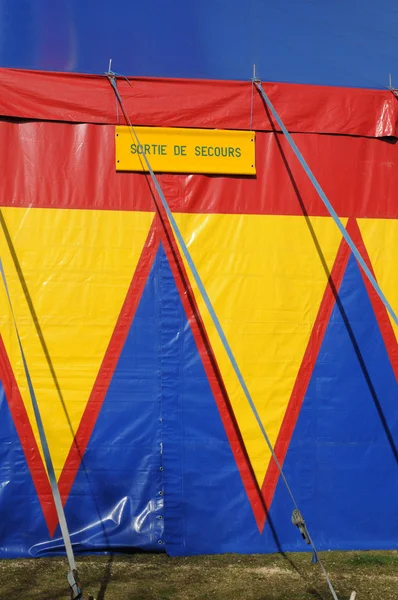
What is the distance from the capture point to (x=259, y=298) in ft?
15.3

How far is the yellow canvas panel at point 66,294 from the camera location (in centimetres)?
450

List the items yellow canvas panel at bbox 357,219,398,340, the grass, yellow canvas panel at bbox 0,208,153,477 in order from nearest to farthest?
the grass → yellow canvas panel at bbox 0,208,153,477 → yellow canvas panel at bbox 357,219,398,340

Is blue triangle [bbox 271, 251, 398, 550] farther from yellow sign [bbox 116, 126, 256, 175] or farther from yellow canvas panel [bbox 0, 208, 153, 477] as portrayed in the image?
yellow canvas panel [bbox 0, 208, 153, 477]

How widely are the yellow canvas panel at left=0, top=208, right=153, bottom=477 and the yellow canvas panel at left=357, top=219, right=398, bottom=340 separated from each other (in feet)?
4.63

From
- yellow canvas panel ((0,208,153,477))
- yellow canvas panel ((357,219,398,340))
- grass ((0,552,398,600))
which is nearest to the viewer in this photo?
grass ((0,552,398,600))

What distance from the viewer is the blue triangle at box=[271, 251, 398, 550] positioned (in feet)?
15.2

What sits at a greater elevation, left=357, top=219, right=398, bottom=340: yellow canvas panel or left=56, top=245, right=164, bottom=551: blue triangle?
left=357, top=219, right=398, bottom=340: yellow canvas panel

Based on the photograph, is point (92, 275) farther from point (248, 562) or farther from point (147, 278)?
point (248, 562)

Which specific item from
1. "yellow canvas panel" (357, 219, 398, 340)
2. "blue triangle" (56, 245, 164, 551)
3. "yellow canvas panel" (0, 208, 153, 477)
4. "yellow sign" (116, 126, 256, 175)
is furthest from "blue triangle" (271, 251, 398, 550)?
"yellow canvas panel" (0, 208, 153, 477)

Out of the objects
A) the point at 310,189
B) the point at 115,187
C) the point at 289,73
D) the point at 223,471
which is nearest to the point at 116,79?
the point at 115,187

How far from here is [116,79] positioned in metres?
4.59

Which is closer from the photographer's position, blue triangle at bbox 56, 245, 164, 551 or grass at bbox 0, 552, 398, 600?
grass at bbox 0, 552, 398, 600

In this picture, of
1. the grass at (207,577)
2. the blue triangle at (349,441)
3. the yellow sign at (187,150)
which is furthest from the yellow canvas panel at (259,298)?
the grass at (207,577)

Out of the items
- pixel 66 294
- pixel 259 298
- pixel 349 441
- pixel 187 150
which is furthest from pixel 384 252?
pixel 66 294
